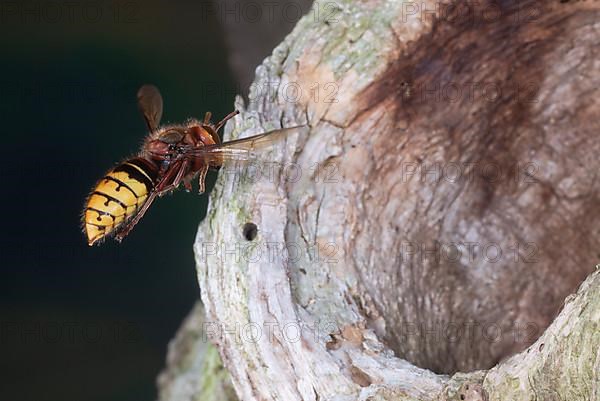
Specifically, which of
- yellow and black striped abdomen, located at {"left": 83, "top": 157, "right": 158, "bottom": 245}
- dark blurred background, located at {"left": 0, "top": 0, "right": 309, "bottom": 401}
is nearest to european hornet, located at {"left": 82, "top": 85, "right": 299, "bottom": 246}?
yellow and black striped abdomen, located at {"left": 83, "top": 157, "right": 158, "bottom": 245}

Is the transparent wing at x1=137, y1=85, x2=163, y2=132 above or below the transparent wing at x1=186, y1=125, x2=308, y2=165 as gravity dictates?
above

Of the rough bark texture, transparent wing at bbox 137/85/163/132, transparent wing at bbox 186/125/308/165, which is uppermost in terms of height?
A: transparent wing at bbox 137/85/163/132

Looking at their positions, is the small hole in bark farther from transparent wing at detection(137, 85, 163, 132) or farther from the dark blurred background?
the dark blurred background

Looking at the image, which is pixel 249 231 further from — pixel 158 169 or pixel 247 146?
pixel 158 169

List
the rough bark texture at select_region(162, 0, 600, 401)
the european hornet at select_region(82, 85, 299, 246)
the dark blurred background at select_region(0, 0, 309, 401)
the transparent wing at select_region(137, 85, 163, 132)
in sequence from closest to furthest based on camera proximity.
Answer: the rough bark texture at select_region(162, 0, 600, 401)
the european hornet at select_region(82, 85, 299, 246)
the transparent wing at select_region(137, 85, 163, 132)
the dark blurred background at select_region(0, 0, 309, 401)

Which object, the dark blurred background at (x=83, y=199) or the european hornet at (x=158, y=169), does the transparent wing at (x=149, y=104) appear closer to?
the european hornet at (x=158, y=169)

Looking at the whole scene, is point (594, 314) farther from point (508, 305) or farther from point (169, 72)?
point (169, 72)

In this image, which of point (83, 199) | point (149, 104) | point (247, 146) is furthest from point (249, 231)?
Answer: point (83, 199)

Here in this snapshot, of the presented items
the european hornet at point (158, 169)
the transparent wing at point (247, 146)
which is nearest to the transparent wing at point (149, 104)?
the european hornet at point (158, 169)
